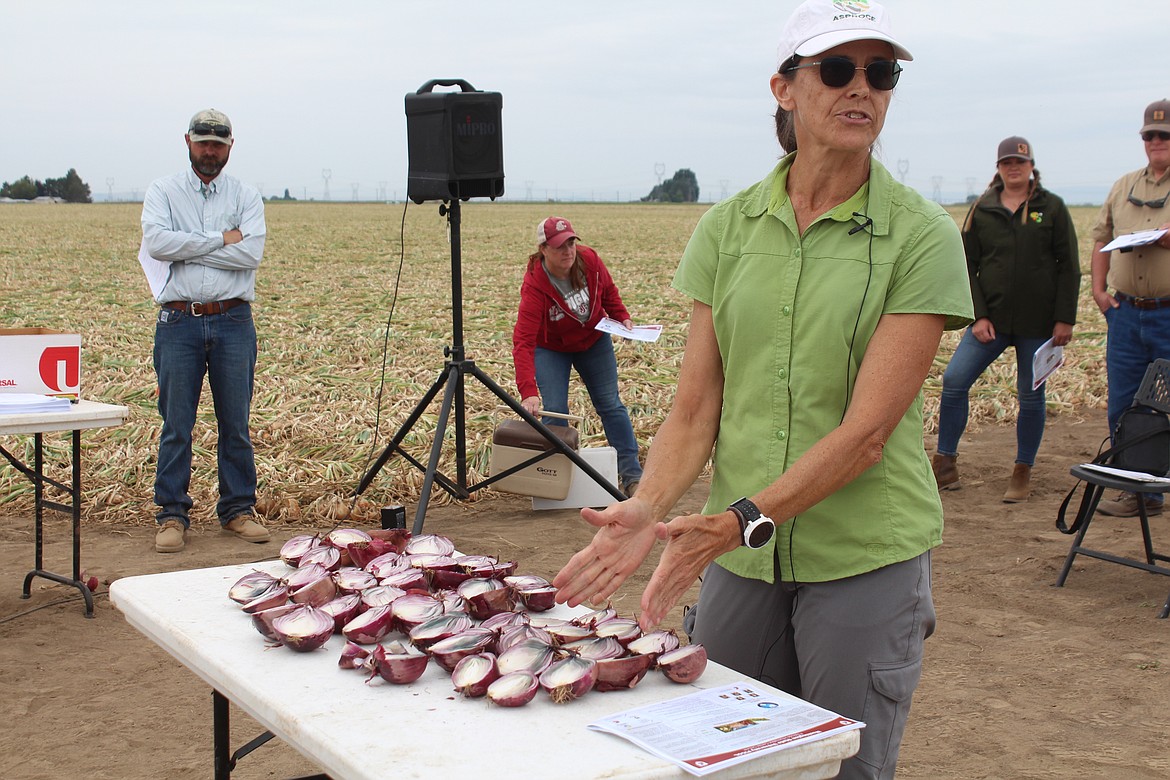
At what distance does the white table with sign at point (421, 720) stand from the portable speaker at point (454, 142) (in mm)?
3772

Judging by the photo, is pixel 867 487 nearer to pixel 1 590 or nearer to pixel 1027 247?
pixel 1 590

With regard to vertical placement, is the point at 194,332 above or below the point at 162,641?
above

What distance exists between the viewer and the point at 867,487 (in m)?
2.24

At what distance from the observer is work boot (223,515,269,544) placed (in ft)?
22.2

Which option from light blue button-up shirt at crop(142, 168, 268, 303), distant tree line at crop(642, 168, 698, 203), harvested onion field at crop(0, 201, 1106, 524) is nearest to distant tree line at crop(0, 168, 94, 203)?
distant tree line at crop(642, 168, 698, 203)

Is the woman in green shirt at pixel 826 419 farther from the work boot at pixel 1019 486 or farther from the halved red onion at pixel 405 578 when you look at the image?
the work boot at pixel 1019 486

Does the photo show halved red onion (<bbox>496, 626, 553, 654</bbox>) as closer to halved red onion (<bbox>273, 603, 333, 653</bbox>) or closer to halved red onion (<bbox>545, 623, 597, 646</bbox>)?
halved red onion (<bbox>545, 623, 597, 646</bbox>)

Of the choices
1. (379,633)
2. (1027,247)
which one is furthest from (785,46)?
(1027,247)

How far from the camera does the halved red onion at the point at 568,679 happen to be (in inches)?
74.7

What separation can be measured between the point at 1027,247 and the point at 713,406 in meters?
5.62

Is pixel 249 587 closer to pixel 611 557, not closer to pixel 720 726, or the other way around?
pixel 611 557

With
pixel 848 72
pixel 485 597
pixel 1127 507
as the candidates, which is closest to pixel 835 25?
pixel 848 72

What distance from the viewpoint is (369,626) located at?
7.09 ft

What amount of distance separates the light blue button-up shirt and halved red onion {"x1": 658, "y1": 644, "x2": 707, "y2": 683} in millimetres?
4843
